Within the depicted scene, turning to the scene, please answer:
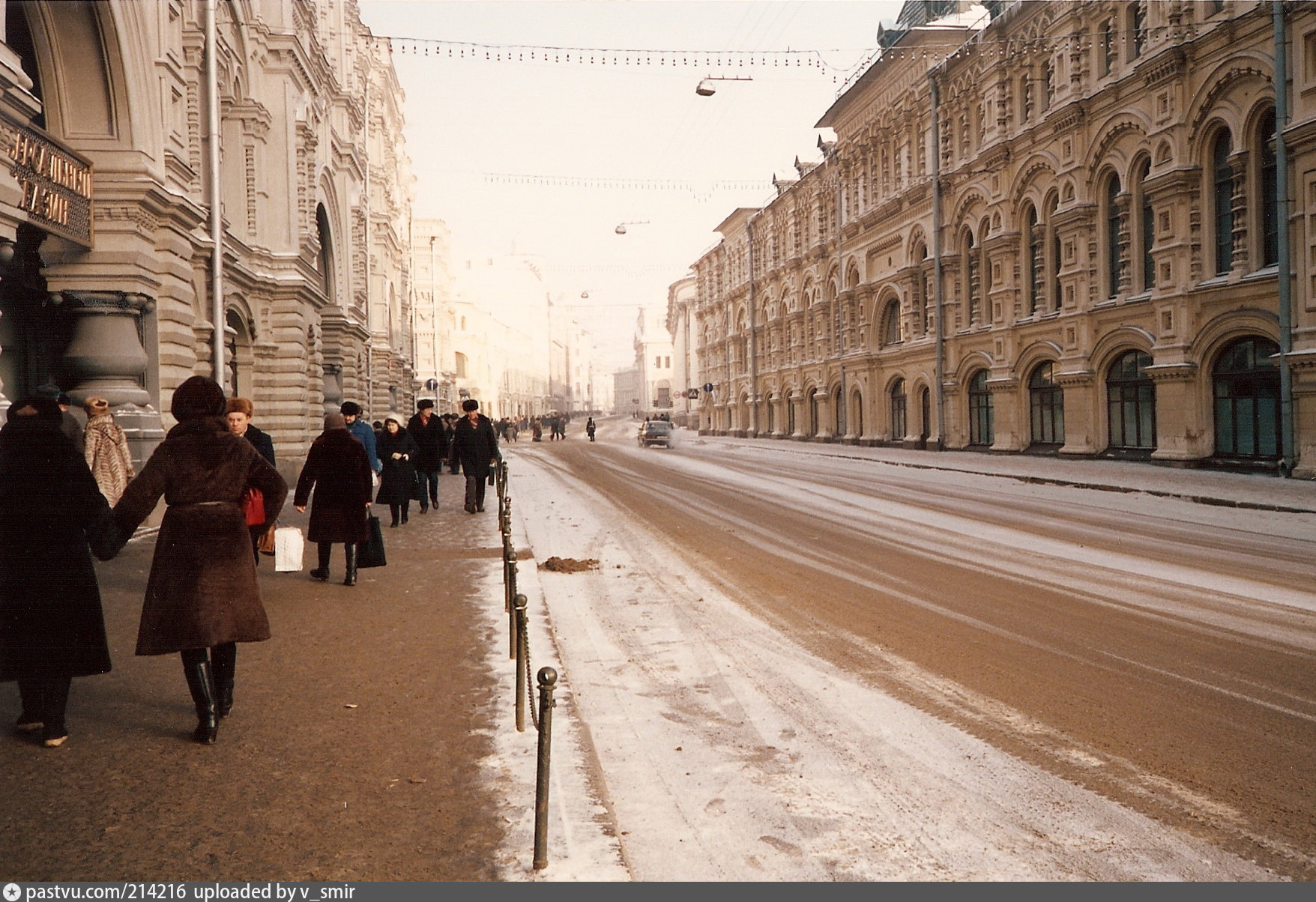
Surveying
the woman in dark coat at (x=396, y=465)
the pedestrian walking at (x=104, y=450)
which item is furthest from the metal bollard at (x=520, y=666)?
the woman in dark coat at (x=396, y=465)

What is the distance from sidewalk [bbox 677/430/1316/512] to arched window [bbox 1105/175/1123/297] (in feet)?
16.4

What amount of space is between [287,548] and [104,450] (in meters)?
2.72

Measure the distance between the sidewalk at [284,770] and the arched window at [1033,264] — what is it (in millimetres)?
28151

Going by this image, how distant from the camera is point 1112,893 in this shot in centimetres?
363

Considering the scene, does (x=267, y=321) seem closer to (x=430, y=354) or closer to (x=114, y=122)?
(x=114, y=122)

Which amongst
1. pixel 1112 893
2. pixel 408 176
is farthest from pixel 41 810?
pixel 408 176

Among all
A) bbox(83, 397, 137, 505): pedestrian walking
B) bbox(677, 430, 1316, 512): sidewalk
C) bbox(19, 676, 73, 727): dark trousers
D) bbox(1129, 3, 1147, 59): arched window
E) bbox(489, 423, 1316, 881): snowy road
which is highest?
bbox(1129, 3, 1147, 59): arched window

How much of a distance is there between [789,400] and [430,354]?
97.0ft

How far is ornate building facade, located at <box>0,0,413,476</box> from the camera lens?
45.7 feet

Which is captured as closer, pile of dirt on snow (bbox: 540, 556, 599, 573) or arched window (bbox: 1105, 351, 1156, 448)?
pile of dirt on snow (bbox: 540, 556, 599, 573)

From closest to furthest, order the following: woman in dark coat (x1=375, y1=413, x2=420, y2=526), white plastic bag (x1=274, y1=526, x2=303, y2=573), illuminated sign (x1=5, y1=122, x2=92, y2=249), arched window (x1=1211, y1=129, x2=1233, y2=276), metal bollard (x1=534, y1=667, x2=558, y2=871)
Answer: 1. metal bollard (x1=534, y1=667, x2=558, y2=871)
2. white plastic bag (x1=274, y1=526, x2=303, y2=573)
3. illuminated sign (x1=5, y1=122, x2=92, y2=249)
4. woman in dark coat (x1=375, y1=413, x2=420, y2=526)
5. arched window (x1=1211, y1=129, x2=1233, y2=276)

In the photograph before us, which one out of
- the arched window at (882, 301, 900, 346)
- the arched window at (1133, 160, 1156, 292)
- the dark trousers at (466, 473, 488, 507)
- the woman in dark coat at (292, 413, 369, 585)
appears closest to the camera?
the woman in dark coat at (292, 413, 369, 585)

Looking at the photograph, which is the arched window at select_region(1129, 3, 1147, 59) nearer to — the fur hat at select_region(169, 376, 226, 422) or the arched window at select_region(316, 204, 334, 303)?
the arched window at select_region(316, 204, 334, 303)

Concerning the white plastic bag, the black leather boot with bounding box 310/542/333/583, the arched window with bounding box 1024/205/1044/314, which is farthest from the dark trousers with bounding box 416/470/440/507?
the arched window with bounding box 1024/205/1044/314
